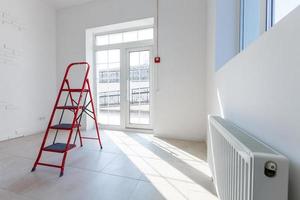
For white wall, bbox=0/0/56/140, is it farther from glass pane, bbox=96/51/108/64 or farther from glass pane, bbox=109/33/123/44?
glass pane, bbox=109/33/123/44

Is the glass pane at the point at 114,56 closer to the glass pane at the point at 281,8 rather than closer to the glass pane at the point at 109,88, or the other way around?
the glass pane at the point at 109,88

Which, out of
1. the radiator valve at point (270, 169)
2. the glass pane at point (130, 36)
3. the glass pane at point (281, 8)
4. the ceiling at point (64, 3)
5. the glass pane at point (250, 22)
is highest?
the ceiling at point (64, 3)

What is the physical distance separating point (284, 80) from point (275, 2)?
0.81 m

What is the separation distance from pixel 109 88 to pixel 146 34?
1629mm

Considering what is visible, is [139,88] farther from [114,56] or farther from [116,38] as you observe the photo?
[116,38]

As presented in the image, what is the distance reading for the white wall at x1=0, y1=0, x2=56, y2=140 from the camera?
3.49 meters

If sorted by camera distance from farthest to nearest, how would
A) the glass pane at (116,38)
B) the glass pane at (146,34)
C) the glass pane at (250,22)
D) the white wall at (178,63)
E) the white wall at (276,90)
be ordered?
1. the glass pane at (116,38)
2. the glass pane at (146,34)
3. the white wall at (178,63)
4. the glass pane at (250,22)
5. the white wall at (276,90)

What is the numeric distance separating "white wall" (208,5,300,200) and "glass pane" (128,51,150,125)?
318cm

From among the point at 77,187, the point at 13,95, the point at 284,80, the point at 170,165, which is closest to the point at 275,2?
the point at 284,80

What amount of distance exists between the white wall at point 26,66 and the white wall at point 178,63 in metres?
1.85

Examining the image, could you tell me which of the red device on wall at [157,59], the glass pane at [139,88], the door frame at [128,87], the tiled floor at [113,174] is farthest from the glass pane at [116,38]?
the tiled floor at [113,174]

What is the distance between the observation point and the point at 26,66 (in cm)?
388

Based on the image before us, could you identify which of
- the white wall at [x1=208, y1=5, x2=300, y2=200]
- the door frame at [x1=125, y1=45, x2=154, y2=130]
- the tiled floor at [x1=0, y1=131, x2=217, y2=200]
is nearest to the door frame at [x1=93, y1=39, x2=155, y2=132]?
the door frame at [x1=125, y1=45, x2=154, y2=130]

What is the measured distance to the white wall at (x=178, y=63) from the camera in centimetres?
340
